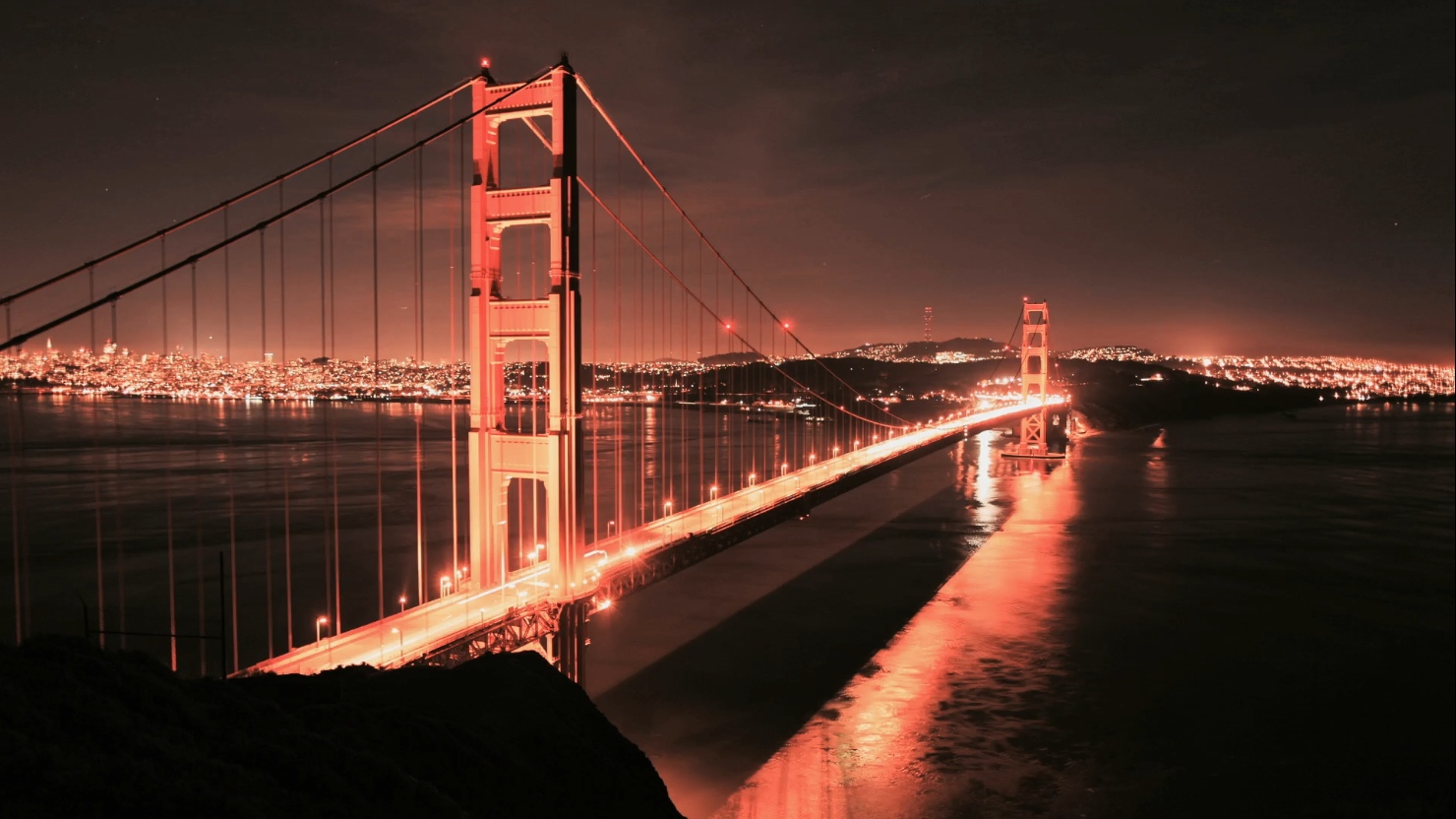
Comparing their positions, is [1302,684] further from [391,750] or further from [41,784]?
[41,784]

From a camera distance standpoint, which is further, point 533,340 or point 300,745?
point 533,340

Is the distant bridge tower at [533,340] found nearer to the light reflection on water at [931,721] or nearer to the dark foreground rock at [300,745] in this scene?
the dark foreground rock at [300,745]

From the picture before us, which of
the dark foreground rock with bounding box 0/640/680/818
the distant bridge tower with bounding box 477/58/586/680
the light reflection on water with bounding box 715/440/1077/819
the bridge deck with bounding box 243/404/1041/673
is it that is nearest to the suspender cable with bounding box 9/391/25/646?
the dark foreground rock with bounding box 0/640/680/818

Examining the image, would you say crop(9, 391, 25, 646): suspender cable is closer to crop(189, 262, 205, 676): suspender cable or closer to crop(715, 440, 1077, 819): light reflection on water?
crop(189, 262, 205, 676): suspender cable

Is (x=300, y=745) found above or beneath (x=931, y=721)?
above

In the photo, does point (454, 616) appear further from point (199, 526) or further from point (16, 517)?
point (199, 526)

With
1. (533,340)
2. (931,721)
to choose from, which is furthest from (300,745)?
(931,721)

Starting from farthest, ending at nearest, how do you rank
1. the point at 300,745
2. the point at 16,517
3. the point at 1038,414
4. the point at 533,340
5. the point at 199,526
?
1. the point at 1038,414
2. the point at 199,526
3. the point at 16,517
4. the point at 533,340
5. the point at 300,745

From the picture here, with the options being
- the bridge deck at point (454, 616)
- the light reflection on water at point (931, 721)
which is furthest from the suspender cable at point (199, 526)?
the light reflection on water at point (931, 721)
